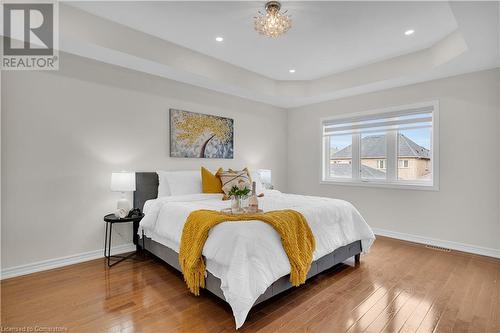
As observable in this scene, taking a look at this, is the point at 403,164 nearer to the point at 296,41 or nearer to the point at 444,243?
the point at 444,243

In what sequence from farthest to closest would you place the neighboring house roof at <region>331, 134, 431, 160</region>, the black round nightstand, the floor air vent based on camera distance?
the neighboring house roof at <region>331, 134, 431, 160</region>, the floor air vent, the black round nightstand

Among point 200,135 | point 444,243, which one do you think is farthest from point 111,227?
point 444,243

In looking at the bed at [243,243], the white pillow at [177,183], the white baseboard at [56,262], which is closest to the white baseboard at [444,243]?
the bed at [243,243]

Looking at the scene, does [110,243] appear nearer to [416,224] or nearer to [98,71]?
[98,71]

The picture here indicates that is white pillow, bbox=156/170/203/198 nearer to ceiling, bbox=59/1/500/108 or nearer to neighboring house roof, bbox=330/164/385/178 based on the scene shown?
ceiling, bbox=59/1/500/108

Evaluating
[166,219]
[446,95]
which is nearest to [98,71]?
[166,219]

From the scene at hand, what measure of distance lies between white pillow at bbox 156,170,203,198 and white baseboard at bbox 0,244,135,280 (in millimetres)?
904

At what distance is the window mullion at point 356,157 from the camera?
4.65m

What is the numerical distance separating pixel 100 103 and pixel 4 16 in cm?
110

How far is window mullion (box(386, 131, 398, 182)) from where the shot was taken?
4.21 metres

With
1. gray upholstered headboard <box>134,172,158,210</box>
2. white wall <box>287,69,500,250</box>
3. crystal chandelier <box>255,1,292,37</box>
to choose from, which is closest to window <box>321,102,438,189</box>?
white wall <box>287,69,500,250</box>

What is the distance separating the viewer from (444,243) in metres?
3.65

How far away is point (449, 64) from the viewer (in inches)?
Result: 127

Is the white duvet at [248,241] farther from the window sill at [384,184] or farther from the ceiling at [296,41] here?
the ceiling at [296,41]
